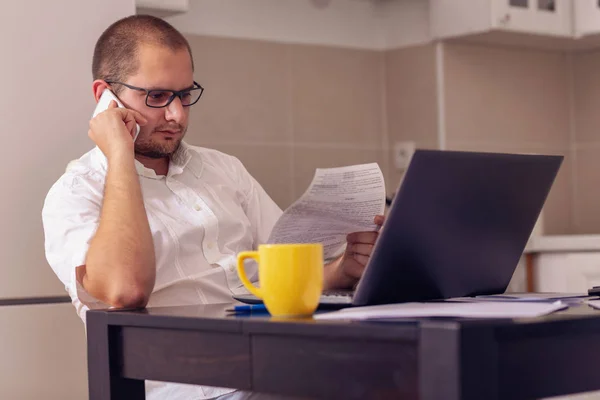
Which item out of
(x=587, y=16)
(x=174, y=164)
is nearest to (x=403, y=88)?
(x=587, y=16)

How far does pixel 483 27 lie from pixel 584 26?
16.4 inches

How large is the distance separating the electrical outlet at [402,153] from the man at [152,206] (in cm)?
120

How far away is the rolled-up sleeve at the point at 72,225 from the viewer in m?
1.52

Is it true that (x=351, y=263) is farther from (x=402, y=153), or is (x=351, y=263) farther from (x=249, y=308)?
(x=402, y=153)

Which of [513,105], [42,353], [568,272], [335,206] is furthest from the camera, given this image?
[513,105]

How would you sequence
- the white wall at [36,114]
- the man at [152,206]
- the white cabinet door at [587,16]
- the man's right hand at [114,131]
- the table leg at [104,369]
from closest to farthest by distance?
the table leg at [104,369], the man at [152,206], the man's right hand at [114,131], the white wall at [36,114], the white cabinet door at [587,16]

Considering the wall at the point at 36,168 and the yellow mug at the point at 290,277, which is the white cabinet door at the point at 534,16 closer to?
the wall at the point at 36,168

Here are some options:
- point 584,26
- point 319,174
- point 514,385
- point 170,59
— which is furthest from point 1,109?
point 584,26

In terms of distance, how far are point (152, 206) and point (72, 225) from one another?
21cm

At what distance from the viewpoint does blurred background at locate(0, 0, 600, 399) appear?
107 inches

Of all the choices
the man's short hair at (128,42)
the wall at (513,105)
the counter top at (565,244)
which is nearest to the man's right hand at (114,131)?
the man's short hair at (128,42)

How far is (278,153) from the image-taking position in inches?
→ 113

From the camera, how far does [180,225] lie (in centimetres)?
172

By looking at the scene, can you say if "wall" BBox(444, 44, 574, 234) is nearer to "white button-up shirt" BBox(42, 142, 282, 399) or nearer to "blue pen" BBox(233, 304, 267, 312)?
"white button-up shirt" BBox(42, 142, 282, 399)
